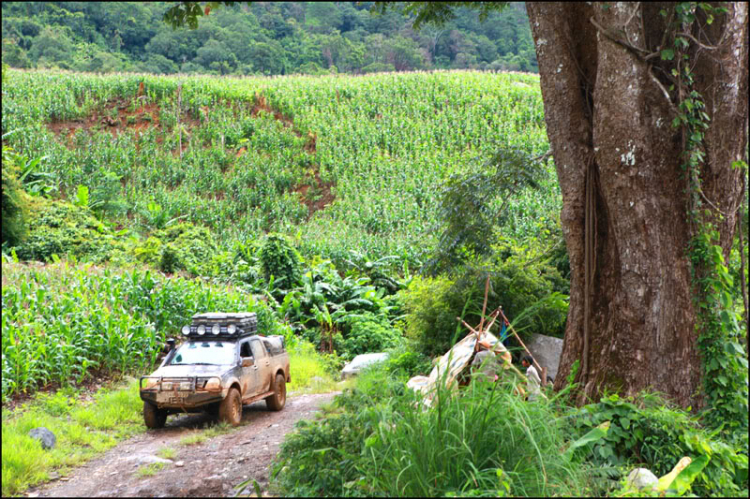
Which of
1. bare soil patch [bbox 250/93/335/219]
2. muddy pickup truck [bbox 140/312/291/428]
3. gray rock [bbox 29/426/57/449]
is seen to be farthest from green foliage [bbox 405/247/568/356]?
bare soil patch [bbox 250/93/335/219]

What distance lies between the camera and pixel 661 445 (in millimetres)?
5629

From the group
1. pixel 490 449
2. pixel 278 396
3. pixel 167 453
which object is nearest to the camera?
pixel 490 449

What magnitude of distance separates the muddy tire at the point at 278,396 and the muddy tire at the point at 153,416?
1.64 metres

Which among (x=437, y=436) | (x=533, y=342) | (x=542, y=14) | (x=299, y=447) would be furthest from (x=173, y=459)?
(x=542, y=14)

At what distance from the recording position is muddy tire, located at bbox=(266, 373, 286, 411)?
9.66 meters

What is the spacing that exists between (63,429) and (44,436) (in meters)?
0.68

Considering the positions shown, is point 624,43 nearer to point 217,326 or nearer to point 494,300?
point 494,300

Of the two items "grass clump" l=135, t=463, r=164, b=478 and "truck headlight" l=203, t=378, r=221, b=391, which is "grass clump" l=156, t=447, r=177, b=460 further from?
"truck headlight" l=203, t=378, r=221, b=391

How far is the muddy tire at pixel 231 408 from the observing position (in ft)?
27.0

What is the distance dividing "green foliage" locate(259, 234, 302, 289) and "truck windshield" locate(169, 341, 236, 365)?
9.00 meters

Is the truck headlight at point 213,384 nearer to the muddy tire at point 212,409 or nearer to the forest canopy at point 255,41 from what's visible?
the muddy tire at point 212,409

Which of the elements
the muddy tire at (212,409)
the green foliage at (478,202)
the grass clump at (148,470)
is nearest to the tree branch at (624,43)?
the green foliage at (478,202)

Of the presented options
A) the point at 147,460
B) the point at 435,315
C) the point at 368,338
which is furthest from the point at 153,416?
the point at 368,338

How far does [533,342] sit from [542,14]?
Result: 4.88m
